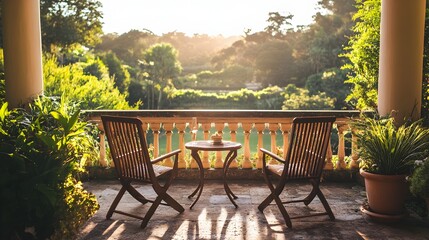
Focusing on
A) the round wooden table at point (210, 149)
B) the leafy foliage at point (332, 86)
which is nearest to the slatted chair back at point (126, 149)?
the round wooden table at point (210, 149)

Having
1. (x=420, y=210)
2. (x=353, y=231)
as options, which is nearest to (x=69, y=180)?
(x=353, y=231)

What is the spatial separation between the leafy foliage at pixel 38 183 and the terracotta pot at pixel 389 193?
258 cm

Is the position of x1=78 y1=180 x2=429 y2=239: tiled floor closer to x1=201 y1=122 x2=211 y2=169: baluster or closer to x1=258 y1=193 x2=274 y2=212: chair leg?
x1=258 y1=193 x2=274 y2=212: chair leg

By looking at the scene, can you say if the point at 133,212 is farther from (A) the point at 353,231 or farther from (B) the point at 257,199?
(A) the point at 353,231

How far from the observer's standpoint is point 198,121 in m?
5.89

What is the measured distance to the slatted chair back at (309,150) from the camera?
4160 millimetres

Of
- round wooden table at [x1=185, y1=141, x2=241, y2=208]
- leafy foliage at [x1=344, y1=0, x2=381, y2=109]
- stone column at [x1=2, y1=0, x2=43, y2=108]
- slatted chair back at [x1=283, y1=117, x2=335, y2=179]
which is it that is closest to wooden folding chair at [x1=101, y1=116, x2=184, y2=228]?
round wooden table at [x1=185, y1=141, x2=241, y2=208]

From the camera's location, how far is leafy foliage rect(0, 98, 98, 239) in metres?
3.10

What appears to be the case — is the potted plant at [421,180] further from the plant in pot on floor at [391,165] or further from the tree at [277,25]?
the tree at [277,25]

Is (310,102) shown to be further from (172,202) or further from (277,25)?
(172,202)

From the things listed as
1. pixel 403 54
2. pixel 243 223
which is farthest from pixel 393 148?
pixel 243 223

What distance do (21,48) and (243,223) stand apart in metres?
3.02

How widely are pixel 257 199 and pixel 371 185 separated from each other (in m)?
1.26

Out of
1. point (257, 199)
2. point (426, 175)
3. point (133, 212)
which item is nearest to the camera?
point (426, 175)
